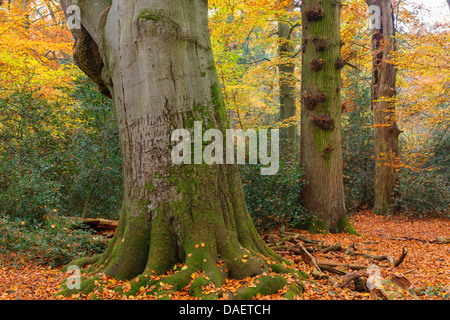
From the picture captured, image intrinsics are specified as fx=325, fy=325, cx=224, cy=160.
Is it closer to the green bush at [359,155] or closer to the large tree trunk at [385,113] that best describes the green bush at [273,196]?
the large tree trunk at [385,113]

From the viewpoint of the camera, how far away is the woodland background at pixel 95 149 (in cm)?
657

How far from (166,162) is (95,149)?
15.5ft

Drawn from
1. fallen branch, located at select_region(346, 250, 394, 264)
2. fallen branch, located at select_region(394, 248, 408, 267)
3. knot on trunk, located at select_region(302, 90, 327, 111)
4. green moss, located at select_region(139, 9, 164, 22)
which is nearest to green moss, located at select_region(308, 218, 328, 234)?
fallen branch, located at select_region(346, 250, 394, 264)

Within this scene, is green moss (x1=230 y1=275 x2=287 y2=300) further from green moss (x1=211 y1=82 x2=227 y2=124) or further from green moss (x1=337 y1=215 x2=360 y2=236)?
green moss (x1=337 y1=215 x2=360 y2=236)

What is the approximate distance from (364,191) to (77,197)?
33.4ft

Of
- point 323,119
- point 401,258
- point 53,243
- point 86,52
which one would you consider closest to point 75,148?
point 53,243

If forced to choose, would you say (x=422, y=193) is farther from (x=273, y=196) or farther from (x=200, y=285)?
(x=200, y=285)

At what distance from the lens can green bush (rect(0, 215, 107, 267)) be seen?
5.13 m

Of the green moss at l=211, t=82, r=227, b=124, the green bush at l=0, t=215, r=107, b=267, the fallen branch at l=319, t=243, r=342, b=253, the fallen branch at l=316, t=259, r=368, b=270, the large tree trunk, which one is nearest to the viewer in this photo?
the green moss at l=211, t=82, r=227, b=124

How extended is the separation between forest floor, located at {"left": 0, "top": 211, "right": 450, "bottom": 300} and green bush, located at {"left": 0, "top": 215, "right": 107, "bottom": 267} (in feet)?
0.60

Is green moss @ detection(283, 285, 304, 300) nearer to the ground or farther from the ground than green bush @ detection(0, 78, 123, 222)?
nearer to the ground

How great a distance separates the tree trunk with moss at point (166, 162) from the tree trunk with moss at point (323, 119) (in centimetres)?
408

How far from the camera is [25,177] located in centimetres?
667
